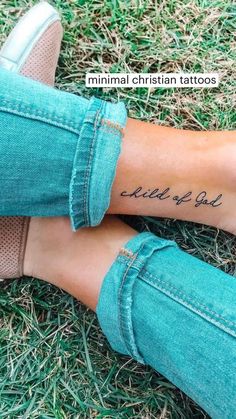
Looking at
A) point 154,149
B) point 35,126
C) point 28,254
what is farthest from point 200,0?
point 28,254

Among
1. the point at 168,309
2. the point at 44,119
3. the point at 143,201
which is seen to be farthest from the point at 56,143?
the point at 168,309

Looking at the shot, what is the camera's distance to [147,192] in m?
0.97

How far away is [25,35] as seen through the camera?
1.08m

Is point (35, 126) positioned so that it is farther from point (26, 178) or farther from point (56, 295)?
point (56, 295)

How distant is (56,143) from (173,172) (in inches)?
8.1

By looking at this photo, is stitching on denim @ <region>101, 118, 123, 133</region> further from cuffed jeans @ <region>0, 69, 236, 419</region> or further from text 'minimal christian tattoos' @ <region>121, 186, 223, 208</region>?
text 'minimal christian tattoos' @ <region>121, 186, 223, 208</region>

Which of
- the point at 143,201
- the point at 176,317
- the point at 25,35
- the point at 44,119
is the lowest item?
the point at 176,317

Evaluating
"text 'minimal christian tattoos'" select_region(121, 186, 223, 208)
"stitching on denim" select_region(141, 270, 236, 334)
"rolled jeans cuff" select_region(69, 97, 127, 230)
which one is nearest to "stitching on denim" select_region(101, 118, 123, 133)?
"rolled jeans cuff" select_region(69, 97, 127, 230)

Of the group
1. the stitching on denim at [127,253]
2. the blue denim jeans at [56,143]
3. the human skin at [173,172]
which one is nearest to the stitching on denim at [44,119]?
the blue denim jeans at [56,143]

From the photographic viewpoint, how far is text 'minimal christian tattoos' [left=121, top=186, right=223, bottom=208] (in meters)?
0.97

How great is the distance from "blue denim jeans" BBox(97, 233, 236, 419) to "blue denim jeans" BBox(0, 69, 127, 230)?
0.42ft

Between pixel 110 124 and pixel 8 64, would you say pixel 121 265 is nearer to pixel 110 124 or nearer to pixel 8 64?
pixel 110 124

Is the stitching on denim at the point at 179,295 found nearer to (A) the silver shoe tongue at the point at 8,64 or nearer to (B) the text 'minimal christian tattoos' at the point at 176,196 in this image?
(B) the text 'minimal christian tattoos' at the point at 176,196

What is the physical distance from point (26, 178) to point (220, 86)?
1.47 feet
